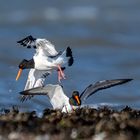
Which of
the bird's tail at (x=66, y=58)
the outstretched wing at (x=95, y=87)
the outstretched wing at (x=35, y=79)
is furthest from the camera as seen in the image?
the outstretched wing at (x=35, y=79)

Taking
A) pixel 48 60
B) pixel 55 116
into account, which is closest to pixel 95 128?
pixel 55 116

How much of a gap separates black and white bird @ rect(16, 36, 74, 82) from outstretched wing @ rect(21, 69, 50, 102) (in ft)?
1.17

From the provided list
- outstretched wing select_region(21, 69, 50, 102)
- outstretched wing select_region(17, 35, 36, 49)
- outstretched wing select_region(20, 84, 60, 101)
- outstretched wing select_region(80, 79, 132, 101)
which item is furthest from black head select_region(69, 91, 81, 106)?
outstretched wing select_region(21, 69, 50, 102)

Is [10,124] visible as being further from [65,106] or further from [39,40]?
[39,40]

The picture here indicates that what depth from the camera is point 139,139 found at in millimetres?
12797

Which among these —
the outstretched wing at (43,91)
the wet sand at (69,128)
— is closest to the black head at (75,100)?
the outstretched wing at (43,91)

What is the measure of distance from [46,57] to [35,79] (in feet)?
2.65

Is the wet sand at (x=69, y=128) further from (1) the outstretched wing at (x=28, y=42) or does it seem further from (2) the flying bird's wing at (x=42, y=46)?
(2) the flying bird's wing at (x=42, y=46)

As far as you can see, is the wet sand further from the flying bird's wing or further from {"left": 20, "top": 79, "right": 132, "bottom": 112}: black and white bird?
the flying bird's wing

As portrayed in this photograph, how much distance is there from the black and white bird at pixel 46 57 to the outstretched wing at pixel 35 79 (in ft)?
1.17

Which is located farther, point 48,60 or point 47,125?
point 48,60

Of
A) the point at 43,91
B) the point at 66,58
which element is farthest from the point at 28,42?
the point at 43,91

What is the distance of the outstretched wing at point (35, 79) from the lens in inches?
872

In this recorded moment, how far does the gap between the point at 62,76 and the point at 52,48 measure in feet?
2.42
